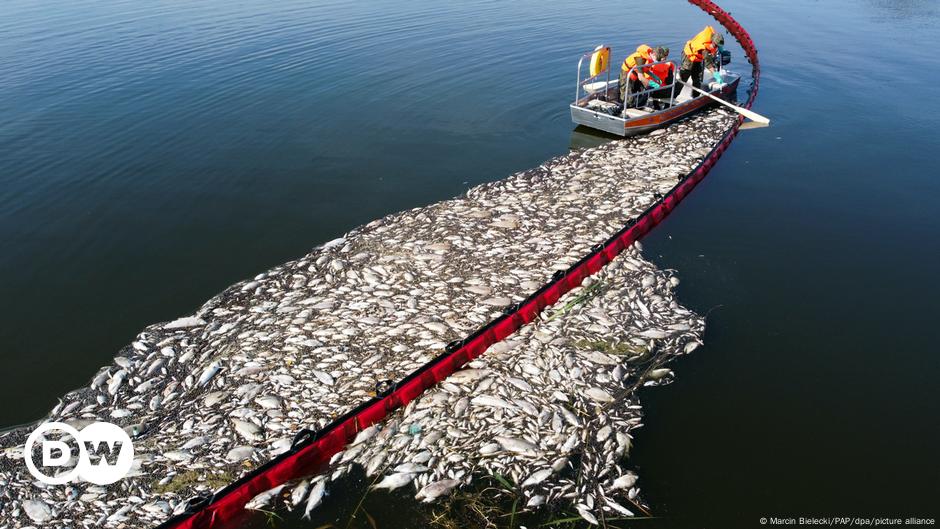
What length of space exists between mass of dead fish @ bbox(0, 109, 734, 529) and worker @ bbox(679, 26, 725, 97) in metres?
9.35

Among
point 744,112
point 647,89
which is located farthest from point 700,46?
point 744,112

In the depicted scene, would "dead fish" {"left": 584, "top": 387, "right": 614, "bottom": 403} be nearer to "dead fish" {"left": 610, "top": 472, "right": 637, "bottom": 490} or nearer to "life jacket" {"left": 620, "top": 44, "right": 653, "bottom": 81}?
"dead fish" {"left": 610, "top": 472, "right": 637, "bottom": 490}

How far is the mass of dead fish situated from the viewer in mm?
8156

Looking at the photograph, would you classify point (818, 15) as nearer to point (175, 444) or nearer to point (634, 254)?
point (634, 254)

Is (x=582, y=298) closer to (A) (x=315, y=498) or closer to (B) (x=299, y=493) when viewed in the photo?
(A) (x=315, y=498)

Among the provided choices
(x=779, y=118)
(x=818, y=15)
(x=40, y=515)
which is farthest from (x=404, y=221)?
(x=818, y=15)

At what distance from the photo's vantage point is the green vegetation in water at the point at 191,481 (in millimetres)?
8031

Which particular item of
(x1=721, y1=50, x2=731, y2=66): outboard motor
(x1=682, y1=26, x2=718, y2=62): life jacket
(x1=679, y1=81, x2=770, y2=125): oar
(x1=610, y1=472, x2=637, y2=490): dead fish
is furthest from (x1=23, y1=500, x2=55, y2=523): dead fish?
(x1=721, y1=50, x2=731, y2=66): outboard motor

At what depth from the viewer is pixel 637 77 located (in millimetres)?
19750

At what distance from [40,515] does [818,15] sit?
43732 millimetres

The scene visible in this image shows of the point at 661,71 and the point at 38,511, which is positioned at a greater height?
the point at 661,71

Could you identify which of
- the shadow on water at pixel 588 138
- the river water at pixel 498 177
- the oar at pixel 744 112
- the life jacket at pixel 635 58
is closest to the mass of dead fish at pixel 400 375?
the river water at pixel 498 177

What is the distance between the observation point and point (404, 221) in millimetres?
14961

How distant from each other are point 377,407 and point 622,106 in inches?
618
